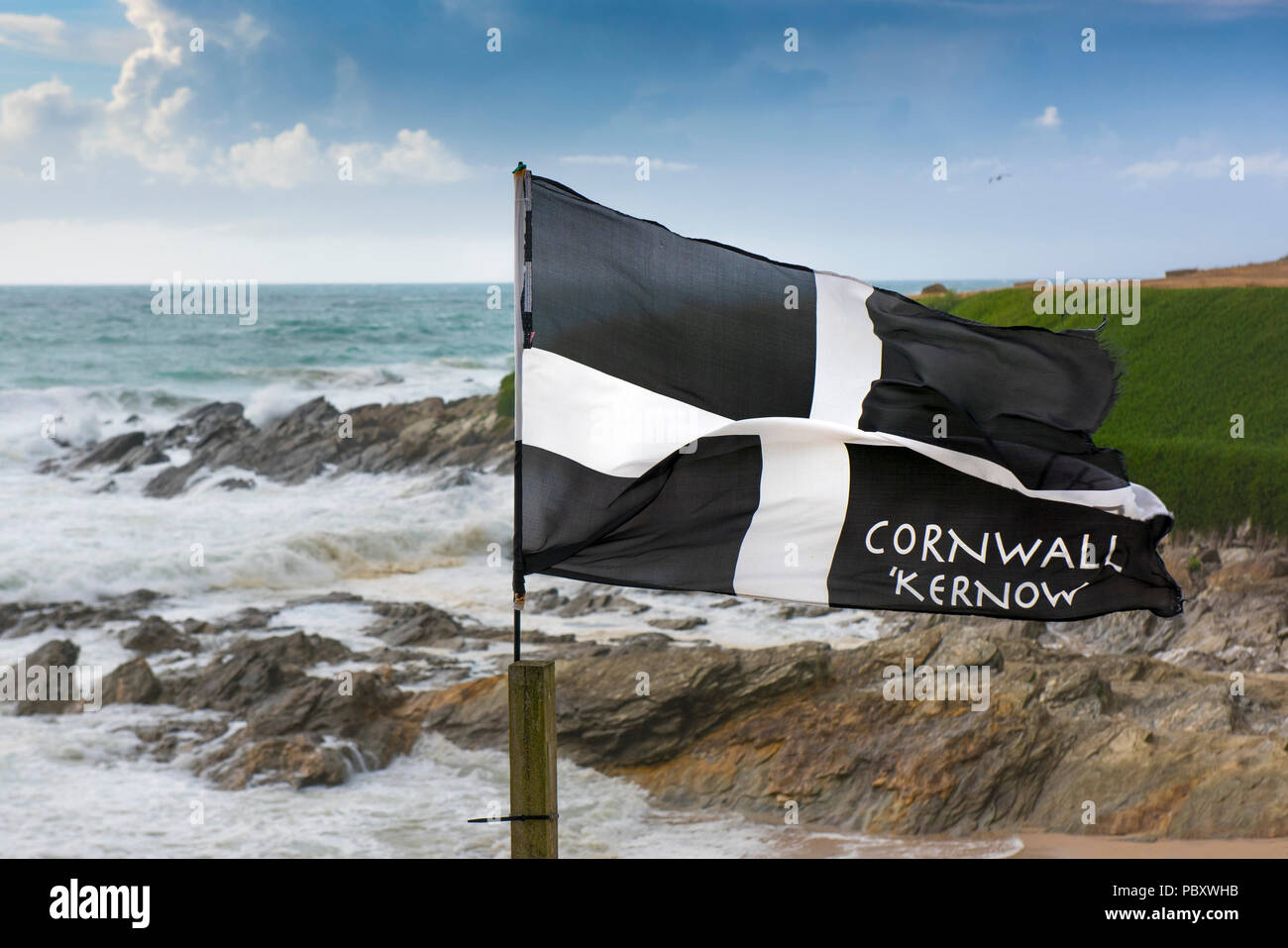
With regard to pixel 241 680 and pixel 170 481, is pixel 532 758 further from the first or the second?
pixel 170 481

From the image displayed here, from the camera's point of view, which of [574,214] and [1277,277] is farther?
[1277,277]

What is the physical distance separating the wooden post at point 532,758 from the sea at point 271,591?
19.2 feet

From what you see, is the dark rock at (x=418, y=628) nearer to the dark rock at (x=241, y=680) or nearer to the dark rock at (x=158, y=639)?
the dark rock at (x=241, y=680)

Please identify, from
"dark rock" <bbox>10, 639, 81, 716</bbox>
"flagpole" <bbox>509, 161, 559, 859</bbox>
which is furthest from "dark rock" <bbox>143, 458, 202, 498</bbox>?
"flagpole" <bbox>509, 161, 559, 859</bbox>

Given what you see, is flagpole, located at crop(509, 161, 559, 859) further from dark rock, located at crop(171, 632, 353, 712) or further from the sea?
dark rock, located at crop(171, 632, 353, 712)

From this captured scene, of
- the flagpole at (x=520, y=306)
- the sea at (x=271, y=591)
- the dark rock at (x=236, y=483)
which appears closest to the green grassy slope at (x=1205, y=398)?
the sea at (x=271, y=591)

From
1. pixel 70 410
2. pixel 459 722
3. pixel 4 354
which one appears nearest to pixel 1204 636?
pixel 459 722

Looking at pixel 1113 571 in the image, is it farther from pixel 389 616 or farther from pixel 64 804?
pixel 389 616

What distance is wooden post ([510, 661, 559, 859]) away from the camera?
193 inches

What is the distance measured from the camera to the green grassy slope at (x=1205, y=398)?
1753 cm

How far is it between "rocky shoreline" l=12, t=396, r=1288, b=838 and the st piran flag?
19.4 ft

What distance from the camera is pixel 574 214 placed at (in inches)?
206

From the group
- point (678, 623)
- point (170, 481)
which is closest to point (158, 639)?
point (678, 623)

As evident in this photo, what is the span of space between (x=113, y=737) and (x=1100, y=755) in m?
10.5
